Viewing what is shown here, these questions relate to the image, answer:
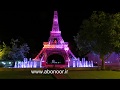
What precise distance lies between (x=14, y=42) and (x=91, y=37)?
Result: 61.5ft

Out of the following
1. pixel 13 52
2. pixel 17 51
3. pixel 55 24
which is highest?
pixel 55 24

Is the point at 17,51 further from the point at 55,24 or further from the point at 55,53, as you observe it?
the point at 55,24

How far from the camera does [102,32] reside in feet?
153

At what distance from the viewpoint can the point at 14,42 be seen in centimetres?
6172

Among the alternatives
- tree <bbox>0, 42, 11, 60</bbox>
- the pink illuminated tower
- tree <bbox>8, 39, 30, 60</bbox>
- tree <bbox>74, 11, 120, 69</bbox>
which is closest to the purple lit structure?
the pink illuminated tower

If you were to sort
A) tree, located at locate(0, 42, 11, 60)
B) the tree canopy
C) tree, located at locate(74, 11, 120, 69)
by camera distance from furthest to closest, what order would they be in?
1. the tree canopy
2. tree, located at locate(0, 42, 11, 60)
3. tree, located at locate(74, 11, 120, 69)

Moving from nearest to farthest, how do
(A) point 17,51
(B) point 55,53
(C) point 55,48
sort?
(A) point 17,51 → (C) point 55,48 → (B) point 55,53

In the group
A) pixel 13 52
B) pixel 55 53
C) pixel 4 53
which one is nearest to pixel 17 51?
pixel 13 52

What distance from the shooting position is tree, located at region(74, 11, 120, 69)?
152 feet

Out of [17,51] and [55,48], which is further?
[55,48]

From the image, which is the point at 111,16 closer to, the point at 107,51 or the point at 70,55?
the point at 107,51

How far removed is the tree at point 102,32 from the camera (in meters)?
46.4

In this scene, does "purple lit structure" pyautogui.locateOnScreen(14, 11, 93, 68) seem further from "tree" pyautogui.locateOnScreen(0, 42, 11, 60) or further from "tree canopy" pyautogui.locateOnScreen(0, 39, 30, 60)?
"tree" pyautogui.locateOnScreen(0, 42, 11, 60)
